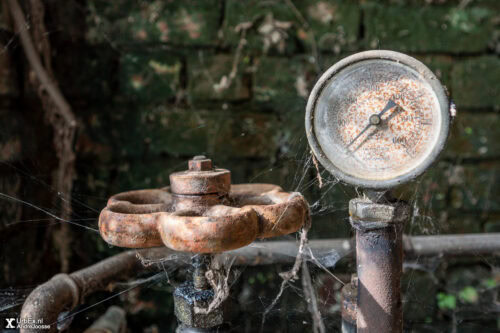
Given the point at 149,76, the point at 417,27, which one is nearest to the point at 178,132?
the point at 149,76

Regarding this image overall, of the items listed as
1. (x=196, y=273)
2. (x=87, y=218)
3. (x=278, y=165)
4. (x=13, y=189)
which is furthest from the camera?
(x=278, y=165)

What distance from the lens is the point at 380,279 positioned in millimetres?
820

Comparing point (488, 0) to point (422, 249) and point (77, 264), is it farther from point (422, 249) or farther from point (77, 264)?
point (77, 264)

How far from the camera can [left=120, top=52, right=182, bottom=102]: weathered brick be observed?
1.52 m

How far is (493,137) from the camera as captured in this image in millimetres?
1645

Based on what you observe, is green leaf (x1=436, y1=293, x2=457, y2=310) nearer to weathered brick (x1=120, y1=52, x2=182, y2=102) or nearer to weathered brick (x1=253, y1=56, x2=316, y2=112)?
weathered brick (x1=253, y1=56, x2=316, y2=112)

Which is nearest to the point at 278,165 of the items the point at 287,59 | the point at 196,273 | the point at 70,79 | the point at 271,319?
the point at 287,59

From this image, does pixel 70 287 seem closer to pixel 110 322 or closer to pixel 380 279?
pixel 110 322

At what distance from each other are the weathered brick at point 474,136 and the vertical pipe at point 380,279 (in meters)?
0.99

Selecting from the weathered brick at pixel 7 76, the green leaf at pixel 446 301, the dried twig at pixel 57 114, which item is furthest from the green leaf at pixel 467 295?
the weathered brick at pixel 7 76

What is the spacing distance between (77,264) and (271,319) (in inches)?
31.2

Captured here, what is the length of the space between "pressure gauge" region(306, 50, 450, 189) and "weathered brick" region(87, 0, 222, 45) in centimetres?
86

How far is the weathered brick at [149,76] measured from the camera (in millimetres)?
1517

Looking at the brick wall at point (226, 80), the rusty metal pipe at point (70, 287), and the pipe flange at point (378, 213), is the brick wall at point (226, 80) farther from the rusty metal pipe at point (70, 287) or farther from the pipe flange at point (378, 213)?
the pipe flange at point (378, 213)
